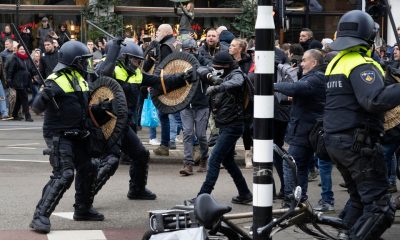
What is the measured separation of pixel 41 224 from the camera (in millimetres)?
9023

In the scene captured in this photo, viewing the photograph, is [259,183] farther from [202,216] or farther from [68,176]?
[68,176]

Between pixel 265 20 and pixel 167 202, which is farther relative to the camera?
pixel 167 202

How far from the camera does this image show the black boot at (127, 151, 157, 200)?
35.9 feet

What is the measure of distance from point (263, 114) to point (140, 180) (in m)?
4.47

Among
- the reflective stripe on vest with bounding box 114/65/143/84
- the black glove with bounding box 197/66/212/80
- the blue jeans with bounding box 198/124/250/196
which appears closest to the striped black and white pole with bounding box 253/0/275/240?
the black glove with bounding box 197/66/212/80

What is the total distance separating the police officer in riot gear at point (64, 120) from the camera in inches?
362

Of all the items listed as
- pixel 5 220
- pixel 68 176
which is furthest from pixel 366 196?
pixel 5 220

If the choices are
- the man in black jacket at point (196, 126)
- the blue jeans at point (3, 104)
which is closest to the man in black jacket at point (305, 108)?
the man in black jacket at point (196, 126)

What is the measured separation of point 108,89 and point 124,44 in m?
1.32

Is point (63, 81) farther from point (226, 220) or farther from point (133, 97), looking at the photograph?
point (226, 220)

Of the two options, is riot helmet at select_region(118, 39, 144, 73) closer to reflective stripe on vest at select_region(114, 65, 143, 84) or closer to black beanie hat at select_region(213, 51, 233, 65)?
reflective stripe on vest at select_region(114, 65, 143, 84)

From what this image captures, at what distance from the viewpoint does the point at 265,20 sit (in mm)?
6719

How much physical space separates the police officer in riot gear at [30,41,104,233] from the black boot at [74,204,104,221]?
43 centimetres

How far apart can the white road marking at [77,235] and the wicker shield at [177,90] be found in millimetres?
2088
